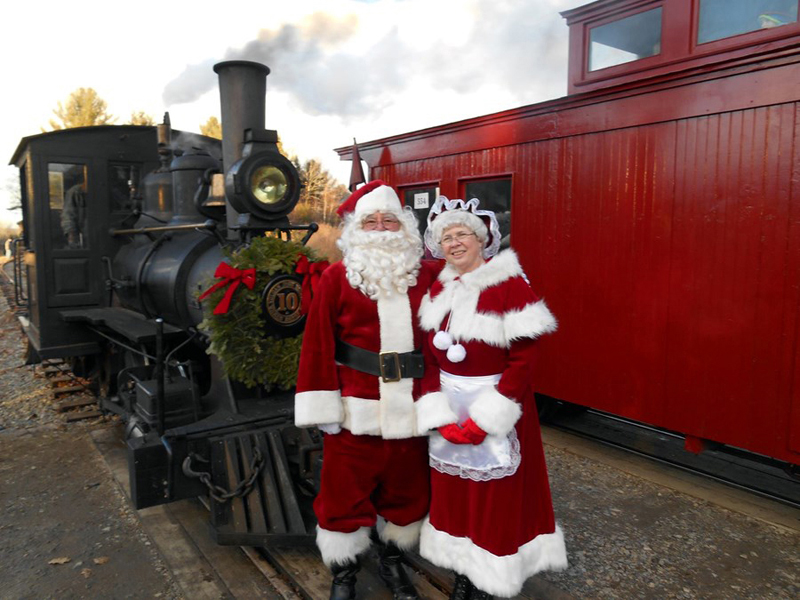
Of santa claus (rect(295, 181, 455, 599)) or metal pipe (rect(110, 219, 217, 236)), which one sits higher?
metal pipe (rect(110, 219, 217, 236))

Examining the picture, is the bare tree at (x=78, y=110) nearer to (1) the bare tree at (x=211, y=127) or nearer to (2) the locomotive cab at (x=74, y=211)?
(1) the bare tree at (x=211, y=127)

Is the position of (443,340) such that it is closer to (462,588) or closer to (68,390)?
(462,588)

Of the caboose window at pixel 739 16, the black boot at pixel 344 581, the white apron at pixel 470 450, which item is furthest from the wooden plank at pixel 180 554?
the caboose window at pixel 739 16

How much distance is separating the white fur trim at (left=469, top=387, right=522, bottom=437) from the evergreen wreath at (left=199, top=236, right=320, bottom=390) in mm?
1521

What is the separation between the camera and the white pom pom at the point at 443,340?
90.0 inches

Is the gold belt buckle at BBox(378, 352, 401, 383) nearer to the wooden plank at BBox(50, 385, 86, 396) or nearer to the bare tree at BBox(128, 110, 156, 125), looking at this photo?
the wooden plank at BBox(50, 385, 86, 396)

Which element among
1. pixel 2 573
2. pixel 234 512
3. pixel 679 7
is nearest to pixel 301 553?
pixel 234 512

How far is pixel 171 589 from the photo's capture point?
117 inches

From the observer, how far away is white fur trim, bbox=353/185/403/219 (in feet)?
8.37

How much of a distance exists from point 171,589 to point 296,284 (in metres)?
1.69

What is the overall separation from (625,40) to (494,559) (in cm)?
467

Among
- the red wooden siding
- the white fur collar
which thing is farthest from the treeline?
the white fur collar

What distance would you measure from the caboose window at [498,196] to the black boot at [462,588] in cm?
358

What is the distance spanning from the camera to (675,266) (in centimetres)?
425
